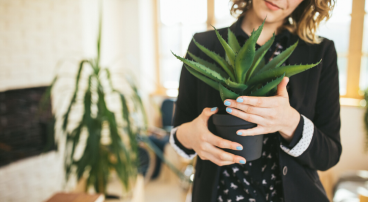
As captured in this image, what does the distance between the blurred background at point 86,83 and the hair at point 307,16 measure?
3.27 feet

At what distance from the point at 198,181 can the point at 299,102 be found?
381 millimetres

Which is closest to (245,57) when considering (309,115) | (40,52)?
(309,115)

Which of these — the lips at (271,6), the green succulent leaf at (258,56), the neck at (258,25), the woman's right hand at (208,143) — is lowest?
the woman's right hand at (208,143)

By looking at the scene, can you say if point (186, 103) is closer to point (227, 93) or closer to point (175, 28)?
point (227, 93)

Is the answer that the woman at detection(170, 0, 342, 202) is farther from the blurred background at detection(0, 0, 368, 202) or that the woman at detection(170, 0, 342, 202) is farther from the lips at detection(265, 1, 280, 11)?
the blurred background at detection(0, 0, 368, 202)

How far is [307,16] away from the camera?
745mm

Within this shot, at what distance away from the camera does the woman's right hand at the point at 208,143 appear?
0.51m

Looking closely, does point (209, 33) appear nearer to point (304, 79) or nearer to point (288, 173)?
point (304, 79)

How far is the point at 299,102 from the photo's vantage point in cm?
67

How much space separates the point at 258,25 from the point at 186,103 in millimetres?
323

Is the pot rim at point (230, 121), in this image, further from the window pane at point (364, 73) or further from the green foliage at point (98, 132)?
the window pane at point (364, 73)

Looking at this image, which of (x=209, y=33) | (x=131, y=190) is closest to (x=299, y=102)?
(x=209, y=33)

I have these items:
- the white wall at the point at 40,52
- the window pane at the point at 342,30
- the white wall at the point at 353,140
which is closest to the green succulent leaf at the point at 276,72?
the white wall at the point at 40,52

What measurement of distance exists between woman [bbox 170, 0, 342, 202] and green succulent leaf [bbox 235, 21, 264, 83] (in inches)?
4.5
